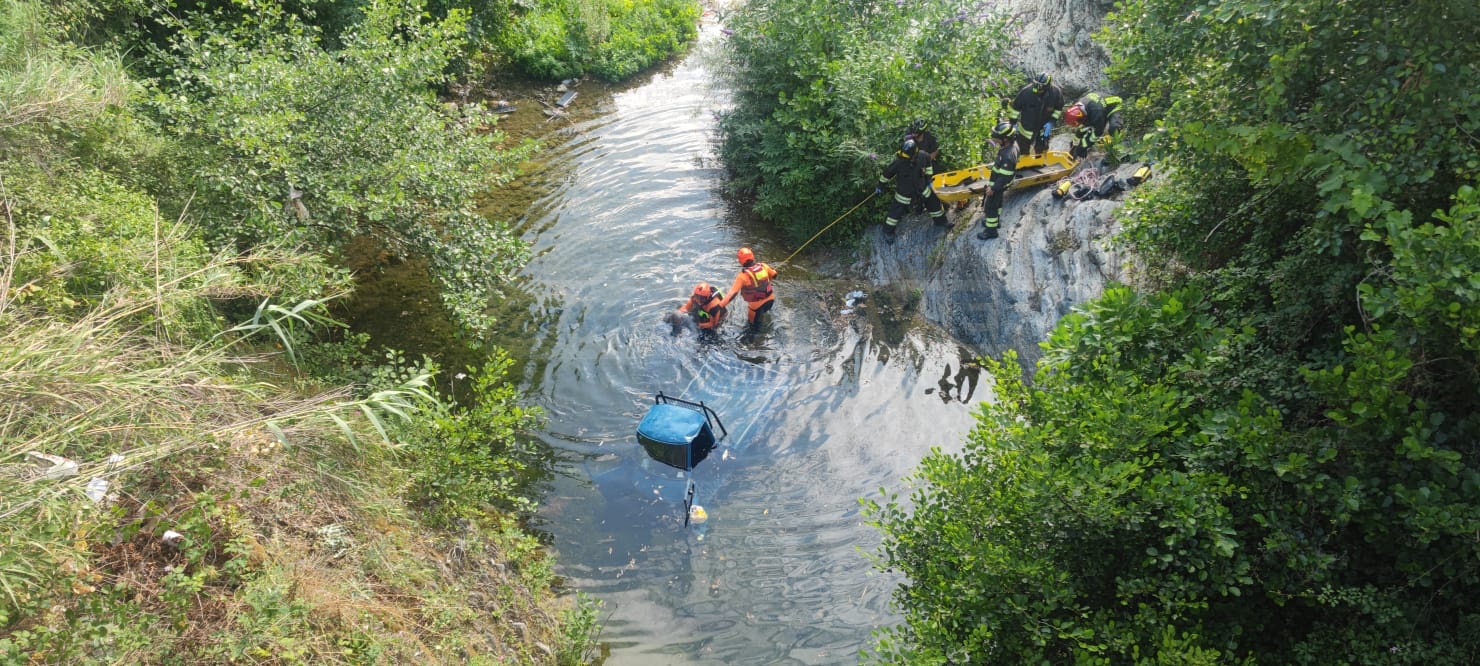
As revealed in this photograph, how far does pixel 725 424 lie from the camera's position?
31.3 ft

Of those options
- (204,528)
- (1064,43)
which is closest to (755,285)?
(204,528)

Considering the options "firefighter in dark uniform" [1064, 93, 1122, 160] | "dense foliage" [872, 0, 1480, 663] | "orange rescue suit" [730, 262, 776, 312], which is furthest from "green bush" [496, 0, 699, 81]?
"dense foliage" [872, 0, 1480, 663]

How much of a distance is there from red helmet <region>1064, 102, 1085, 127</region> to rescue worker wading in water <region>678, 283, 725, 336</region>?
19.6 ft

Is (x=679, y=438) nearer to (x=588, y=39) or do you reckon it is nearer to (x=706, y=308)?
(x=706, y=308)

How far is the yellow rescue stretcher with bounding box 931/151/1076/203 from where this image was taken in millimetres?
10695

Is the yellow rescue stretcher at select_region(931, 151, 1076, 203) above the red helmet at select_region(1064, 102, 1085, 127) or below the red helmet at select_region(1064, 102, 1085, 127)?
below

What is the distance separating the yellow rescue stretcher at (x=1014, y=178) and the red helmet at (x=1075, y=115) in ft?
2.71

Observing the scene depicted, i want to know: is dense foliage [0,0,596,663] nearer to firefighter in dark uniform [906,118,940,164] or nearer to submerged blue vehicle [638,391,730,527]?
submerged blue vehicle [638,391,730,527]

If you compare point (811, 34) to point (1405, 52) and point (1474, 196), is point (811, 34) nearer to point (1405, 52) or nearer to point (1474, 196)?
point (1405, 52)

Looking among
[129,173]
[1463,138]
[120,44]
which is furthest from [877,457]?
[120,44]

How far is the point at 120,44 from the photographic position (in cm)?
1075

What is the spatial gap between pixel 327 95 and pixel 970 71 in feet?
29.0

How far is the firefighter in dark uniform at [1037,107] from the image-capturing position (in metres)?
10.5

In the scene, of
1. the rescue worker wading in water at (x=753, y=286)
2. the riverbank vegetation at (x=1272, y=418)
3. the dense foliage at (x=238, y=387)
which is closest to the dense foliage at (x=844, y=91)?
the rescue worker wading in water at (x=753, y=286)
